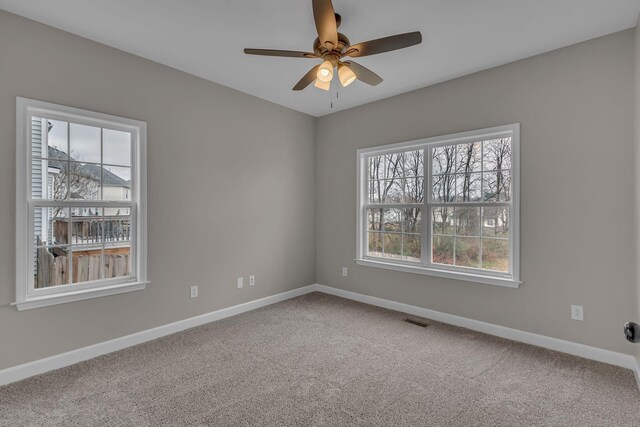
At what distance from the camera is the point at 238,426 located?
6.08 ft

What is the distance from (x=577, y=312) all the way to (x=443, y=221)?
1.42 metres

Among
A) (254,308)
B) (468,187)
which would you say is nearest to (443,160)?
(468,187)

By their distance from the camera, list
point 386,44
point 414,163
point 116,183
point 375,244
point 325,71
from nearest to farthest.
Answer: point 386,44, point 325,71, point 116,183, point 414,163, point 375,244

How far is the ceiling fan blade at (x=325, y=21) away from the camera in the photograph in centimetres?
173

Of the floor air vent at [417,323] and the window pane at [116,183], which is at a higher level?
the window pane at [116,183]

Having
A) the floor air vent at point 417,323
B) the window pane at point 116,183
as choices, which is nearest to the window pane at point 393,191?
the floor air vent at point 417,323

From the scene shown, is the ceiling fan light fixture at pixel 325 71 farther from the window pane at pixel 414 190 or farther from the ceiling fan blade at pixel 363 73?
the window pane at pixel 414 190

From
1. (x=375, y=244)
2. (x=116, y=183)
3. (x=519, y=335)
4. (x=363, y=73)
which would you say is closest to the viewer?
(x=363, y=73)

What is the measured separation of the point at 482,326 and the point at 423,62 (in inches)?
106

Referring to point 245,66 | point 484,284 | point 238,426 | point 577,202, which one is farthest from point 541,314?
point 245,66

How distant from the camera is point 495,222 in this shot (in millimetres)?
3211

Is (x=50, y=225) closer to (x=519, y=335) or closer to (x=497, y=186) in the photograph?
(x=497, y=186)

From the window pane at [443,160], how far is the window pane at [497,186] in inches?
15.4

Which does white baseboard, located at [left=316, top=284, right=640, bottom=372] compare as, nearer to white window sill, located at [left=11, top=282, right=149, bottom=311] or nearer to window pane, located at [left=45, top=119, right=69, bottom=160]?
white window sill, located at [left=11, top=282, right=149, bottom=311]
